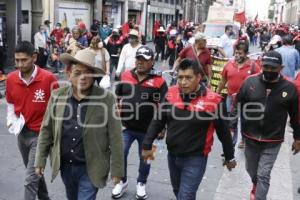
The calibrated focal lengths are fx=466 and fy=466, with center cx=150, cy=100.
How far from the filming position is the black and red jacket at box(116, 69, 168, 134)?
4980 mm

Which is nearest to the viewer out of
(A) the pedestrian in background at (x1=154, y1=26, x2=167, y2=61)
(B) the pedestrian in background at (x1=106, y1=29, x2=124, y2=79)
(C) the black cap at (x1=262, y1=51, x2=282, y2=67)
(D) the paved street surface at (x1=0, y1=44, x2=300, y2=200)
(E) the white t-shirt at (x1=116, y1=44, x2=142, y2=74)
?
(C) the black cap at (x1=262, y1=51, x2=282, y2=67)

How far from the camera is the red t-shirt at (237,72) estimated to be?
673 centimetres

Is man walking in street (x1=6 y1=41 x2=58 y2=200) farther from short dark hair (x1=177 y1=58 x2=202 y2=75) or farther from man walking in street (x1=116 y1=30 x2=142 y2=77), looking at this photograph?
man walking in street (x1=116 y1=30 x2=142 y2=77)

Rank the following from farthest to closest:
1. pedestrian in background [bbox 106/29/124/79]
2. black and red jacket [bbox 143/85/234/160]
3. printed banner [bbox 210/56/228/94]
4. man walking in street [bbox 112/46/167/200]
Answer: pedestrian in background [bbox 106/29/124/79], printed banner [bbox 210/56/228/94], man walking in street [bbox 112/46/167/200], black and red jacket [bbox 143/85/234/160]

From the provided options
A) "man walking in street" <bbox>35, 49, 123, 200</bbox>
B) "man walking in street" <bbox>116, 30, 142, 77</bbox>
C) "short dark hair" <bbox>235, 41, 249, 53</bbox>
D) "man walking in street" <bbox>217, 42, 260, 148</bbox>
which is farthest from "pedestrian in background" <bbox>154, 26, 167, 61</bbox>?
"man walking in street" <bbox>35, 49, 123, 200</bbox>

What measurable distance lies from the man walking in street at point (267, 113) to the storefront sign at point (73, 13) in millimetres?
16390

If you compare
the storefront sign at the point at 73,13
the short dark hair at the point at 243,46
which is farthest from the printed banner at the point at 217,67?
the storefront sign at the point at 73,13

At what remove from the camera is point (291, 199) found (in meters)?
5.59

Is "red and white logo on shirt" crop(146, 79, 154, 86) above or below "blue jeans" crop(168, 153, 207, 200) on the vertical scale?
above

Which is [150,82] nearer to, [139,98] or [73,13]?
[139,98]

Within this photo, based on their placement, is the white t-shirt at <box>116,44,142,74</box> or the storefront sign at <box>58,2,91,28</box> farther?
the storefront sign at <box>58,2,91,28</box>

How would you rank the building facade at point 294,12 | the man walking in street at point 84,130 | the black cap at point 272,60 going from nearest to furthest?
the man walking in street at point 84,130 → the black cap at point 272,60 → the building facade at point 294,12

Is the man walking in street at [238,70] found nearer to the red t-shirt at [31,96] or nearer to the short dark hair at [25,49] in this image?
the red t-shirt at [31,96]

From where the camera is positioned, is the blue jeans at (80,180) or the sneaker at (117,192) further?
the sneaker at (117,192)
